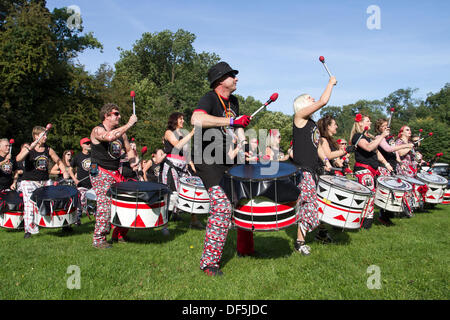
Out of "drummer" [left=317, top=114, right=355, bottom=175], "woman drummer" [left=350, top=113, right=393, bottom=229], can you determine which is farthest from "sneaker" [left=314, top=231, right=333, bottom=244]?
"drummer" [left=317, top=114, right=355, bottom=175]

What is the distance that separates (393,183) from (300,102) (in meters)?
3.11

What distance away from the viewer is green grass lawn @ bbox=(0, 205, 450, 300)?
3.36 m

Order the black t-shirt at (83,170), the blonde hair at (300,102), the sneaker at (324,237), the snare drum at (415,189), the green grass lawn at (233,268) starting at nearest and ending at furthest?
1. the green grass lawn at (233,268)
2. the blonde hair at (300,102)
3. the sneaker at (324,237)
4. the snare drum at (415,189)
5. the black t-shirt at (83,170)

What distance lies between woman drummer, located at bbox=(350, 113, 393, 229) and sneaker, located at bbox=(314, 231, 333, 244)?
4.01 feet

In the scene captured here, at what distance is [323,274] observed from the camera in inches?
152

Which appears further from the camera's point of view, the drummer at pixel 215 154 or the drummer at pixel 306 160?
the drummer at pixel 306 160

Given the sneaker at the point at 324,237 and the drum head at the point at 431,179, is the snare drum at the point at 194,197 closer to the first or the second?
the sneaker at the point at 324,237

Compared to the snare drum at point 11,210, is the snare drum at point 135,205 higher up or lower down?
higher up

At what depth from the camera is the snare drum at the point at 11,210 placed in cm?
664

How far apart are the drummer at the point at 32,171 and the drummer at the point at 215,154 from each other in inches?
170

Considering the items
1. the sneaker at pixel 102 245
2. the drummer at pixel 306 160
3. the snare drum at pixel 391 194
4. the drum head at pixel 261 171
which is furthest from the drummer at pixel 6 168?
the snare drum at pixel 391 194

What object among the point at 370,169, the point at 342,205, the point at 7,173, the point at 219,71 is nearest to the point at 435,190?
the point at 370,169

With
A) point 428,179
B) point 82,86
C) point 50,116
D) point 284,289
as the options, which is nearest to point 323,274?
point 284,289
